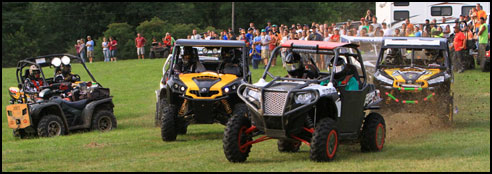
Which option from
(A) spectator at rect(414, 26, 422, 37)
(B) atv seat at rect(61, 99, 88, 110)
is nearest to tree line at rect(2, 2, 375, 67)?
(A) spectator at rect(414, 26, 422, 37)

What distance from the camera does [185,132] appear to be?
629 inches

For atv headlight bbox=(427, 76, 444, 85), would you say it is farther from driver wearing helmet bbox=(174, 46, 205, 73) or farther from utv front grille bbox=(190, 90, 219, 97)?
driver wearing helmet bbox=(174, 46, 205, 73)

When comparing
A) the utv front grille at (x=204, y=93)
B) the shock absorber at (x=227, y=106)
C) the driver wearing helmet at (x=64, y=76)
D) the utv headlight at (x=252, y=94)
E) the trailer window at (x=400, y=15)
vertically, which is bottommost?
the shock absorber at (x=227, y=106)

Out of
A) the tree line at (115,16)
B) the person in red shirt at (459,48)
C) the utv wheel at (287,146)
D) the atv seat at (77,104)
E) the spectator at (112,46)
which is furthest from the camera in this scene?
the tree line at (115,16)

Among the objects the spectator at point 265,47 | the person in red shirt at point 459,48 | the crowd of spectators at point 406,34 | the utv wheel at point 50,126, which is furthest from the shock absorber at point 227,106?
the spectator at point 265,47

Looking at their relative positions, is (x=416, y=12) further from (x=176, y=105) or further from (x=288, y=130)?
(x=288, y=130)

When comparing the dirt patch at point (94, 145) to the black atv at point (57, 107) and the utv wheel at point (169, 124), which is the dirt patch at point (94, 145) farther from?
the black atv at point (57, 107)

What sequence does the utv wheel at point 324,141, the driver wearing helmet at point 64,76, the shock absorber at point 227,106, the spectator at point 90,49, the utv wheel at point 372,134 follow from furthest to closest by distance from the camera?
the spectator at point 90,49 → the driver wearing helmet at point 64,76 → the shock absorber at point 227,106 → the utv wheel at point 372,134 → the utv wheel at point 324,141

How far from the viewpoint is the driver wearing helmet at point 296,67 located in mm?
11875

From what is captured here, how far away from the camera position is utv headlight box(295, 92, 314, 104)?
10.5 m

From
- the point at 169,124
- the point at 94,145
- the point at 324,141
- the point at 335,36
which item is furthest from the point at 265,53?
the point at 324,141

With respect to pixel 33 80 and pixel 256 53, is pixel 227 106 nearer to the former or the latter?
pixel 33 80

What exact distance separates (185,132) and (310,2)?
61.4 meters

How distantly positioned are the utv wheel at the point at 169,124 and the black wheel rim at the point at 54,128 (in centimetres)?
367
